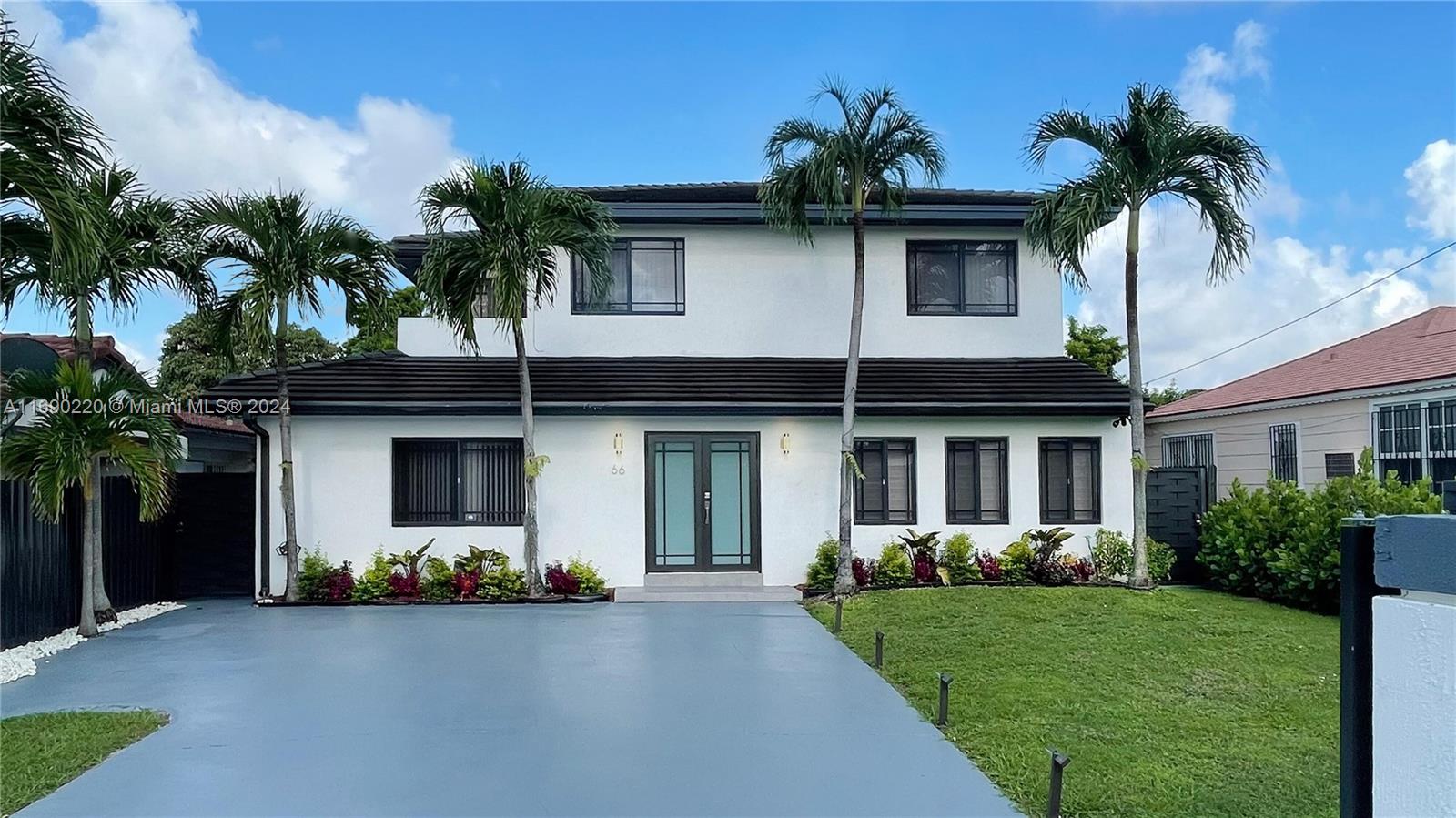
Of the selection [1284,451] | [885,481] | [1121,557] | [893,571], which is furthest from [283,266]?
[1284,451]

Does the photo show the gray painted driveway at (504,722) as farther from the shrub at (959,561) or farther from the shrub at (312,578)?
the shrub at (959,561)

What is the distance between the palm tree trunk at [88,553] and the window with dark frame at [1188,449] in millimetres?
19352

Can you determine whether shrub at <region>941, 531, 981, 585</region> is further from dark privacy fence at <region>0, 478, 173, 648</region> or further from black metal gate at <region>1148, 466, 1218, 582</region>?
dark privacy fence at <region>0, 478, 173, 648</region>

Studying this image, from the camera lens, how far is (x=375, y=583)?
39.6ft

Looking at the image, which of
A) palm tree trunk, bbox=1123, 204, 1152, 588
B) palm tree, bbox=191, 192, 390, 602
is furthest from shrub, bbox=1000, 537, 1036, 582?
palm tree, bbox=191, 192, 390, 602

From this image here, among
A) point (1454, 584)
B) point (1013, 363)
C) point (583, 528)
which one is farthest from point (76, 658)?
point (1013, 363)

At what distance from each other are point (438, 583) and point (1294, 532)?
11.1 metres

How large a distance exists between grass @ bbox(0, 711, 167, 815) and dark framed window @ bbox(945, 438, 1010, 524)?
9.89 meters

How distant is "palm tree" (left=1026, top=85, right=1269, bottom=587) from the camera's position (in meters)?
11.0

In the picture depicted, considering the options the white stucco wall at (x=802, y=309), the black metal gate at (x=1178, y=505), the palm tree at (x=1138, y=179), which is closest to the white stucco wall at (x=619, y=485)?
the black metal gate at (x=1178, y=505)

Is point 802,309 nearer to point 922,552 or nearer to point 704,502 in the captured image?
point 704,502

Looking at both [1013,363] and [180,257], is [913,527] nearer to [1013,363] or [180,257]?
[1013,363]

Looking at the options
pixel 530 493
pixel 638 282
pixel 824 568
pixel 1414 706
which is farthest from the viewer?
pixel 638 282

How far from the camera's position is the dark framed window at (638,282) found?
13852 millimetres
